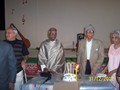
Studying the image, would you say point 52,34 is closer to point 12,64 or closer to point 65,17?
point 12,64

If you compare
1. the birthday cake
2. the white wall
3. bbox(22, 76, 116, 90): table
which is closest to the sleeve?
bbox(22, 76, 116, 90): table

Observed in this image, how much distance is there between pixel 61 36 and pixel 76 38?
0.39 metres

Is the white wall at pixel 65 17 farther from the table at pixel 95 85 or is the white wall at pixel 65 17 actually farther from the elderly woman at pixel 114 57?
the table at pixel 95 85

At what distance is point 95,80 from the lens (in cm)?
288

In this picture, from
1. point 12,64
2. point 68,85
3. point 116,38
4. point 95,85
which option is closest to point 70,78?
point 68,85

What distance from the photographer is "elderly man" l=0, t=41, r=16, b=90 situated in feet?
8.70

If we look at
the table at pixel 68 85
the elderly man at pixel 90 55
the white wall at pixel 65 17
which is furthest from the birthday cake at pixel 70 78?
the white wall at pixel 65 17

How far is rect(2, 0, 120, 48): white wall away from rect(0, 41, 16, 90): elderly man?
156 inches

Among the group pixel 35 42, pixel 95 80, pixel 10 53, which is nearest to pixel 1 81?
pixel 10 53

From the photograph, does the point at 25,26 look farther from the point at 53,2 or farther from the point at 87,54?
the point at 87,54

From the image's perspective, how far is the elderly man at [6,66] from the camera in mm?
2650

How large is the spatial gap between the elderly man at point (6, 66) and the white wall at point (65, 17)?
3.96 metres

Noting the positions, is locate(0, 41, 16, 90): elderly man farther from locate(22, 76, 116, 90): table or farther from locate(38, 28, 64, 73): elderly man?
locate(38, 28, 64, 73): elderly man

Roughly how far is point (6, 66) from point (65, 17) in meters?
4.05
